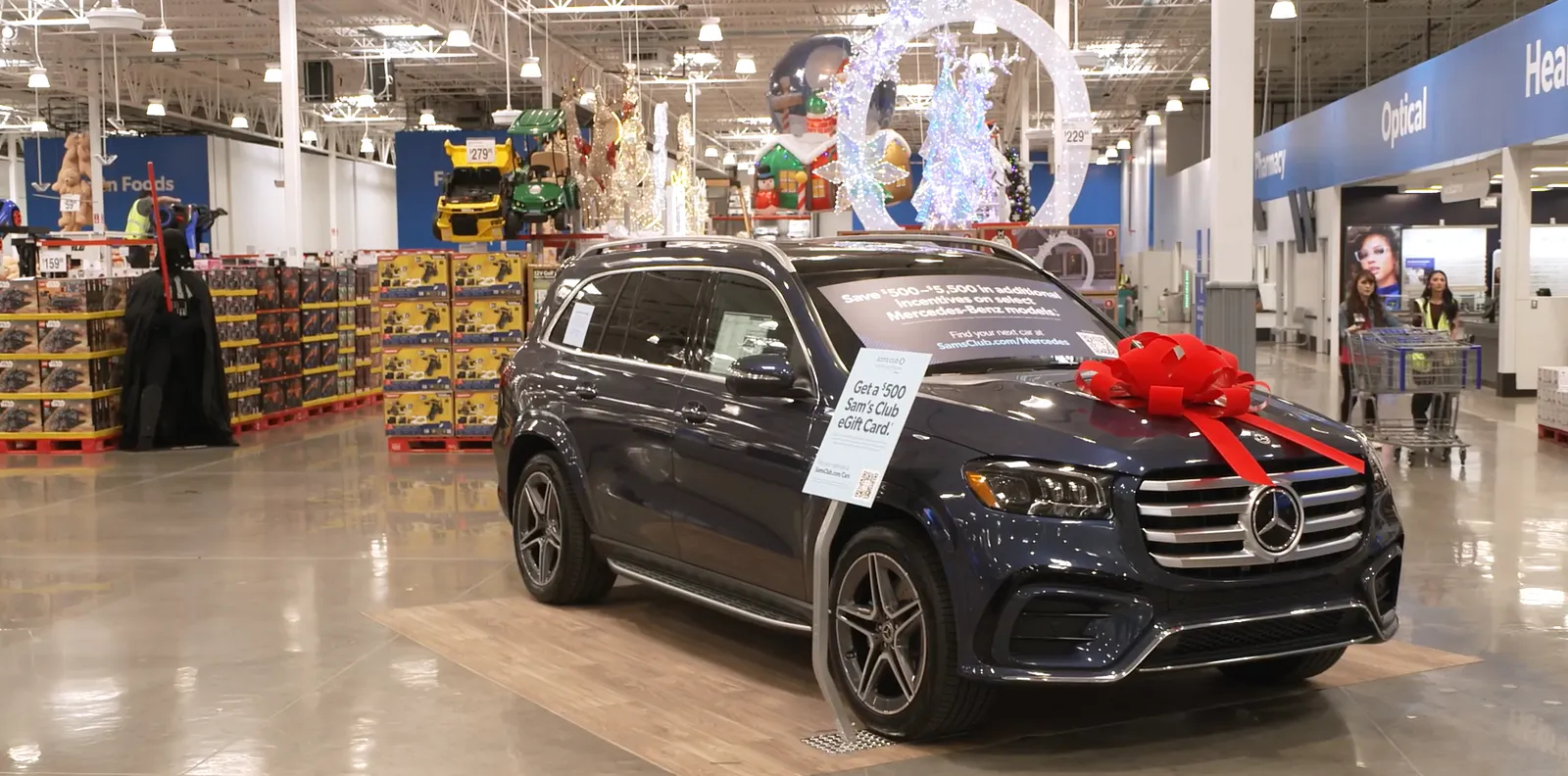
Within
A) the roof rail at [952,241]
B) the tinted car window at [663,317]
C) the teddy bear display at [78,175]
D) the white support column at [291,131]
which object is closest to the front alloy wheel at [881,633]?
the tinted car window at [663,317]

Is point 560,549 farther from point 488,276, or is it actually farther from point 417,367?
point 417,367

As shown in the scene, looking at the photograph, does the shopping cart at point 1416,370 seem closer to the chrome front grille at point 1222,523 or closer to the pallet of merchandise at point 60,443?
the chrome front grille at point 1222,523

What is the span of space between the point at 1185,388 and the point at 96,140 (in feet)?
104

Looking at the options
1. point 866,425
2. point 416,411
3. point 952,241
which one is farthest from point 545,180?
point 866,425

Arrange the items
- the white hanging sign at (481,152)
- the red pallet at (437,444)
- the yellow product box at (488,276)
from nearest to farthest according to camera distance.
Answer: the yellow product box at (488,276), the red pallet at (437,444), the white hanging sign at (481,152)

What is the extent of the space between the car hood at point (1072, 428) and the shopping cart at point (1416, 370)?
294 inches

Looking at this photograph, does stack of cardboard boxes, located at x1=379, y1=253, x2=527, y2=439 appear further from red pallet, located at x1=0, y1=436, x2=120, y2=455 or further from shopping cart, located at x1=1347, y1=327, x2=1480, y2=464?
shopping cart, located at x1=1347, y1=327, x2=1480, y2=464

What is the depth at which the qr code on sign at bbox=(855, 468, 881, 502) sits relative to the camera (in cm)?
459

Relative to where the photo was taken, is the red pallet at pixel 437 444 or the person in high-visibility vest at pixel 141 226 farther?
the person in high-visibility vest at pixel 141 226

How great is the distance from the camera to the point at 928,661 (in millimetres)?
4605

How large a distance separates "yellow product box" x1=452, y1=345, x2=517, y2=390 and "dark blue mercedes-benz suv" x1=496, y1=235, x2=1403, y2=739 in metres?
6.26

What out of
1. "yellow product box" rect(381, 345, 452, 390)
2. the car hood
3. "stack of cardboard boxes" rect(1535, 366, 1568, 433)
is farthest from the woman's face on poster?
the car hood

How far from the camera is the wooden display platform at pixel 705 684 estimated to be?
480cm

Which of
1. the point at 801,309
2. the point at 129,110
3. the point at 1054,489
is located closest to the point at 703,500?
the point at 801,309
